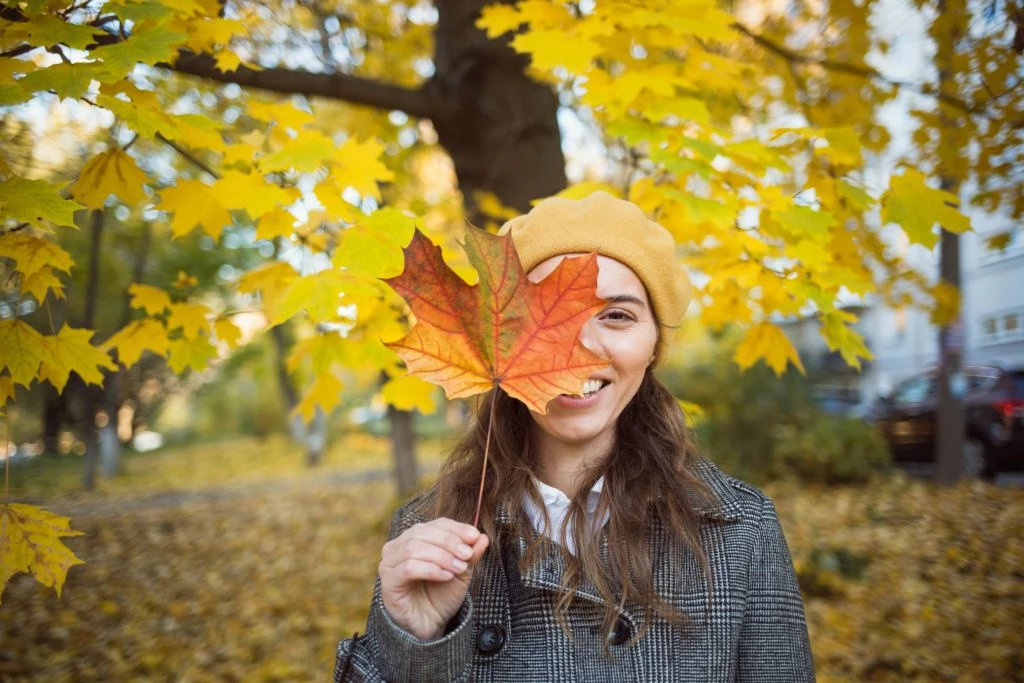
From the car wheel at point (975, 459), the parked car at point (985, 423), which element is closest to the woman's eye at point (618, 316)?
the parked car at point (985, 423)

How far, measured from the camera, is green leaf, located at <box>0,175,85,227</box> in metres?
1.20

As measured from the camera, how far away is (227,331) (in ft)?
6.82

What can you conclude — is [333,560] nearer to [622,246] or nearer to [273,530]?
[273,530]

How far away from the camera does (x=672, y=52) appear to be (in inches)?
140

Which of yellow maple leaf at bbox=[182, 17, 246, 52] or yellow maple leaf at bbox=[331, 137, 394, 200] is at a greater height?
yellow maple leaf at bbox=[182, 17, 246, 52]

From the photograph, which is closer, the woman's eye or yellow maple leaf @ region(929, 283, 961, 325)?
the woman's eye

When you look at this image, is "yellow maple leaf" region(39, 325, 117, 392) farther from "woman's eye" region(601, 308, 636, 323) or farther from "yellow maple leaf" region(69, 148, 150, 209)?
"woman's eye" region(601, 308, 636, 323)

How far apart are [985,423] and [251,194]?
330 inches

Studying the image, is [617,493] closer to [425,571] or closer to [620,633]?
[620,633]

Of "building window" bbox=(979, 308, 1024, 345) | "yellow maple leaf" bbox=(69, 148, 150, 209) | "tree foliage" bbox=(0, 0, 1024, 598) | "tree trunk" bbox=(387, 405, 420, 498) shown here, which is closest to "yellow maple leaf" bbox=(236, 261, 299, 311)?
"tree foliage" bbox=(0, 0, 1024, 598)

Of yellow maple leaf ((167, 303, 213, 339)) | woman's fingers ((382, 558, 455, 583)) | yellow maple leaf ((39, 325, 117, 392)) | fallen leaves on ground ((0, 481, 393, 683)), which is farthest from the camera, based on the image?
fallen leaves on ground ((0, 481, 393, 683))

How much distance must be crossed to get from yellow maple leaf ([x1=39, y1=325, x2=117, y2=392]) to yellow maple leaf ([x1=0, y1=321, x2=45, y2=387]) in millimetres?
45

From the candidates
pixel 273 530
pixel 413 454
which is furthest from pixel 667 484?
pixel 273 530

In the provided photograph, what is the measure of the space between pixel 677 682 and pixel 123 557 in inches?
259
